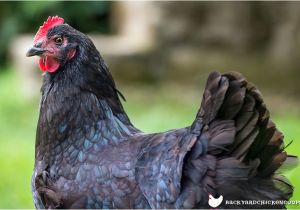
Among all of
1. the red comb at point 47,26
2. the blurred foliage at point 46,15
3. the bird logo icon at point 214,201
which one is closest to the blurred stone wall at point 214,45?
the blurred foliage at point 46,15

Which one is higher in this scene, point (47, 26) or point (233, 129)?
point (47, 26)

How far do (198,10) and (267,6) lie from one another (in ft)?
3.23

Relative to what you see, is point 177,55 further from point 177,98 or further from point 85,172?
point 85,172

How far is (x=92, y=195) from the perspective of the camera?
3.60 m

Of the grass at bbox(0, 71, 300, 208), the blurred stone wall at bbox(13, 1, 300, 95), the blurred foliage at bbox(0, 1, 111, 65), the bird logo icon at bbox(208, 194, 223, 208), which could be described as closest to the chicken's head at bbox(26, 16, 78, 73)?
the bird logo icon at bbox(208, 194, 223, 208)

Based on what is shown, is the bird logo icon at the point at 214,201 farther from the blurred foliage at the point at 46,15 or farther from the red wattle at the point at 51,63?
the blurred foliage at the point at 46,15

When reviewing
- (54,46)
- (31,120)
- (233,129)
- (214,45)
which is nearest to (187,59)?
(214,45)

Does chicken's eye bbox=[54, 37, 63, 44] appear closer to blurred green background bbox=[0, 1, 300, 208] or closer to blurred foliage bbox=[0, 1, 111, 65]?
blurred green background bbox=[0, 1, 300, 208]

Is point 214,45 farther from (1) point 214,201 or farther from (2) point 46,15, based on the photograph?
(1) point 214,201

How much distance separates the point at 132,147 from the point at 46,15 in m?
8.82

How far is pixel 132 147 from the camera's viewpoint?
3.80m

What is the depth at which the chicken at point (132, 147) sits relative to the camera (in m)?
3.33

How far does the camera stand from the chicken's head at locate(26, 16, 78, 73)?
393 cm

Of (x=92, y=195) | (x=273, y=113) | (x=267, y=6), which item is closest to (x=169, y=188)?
(x=92, y=195)
